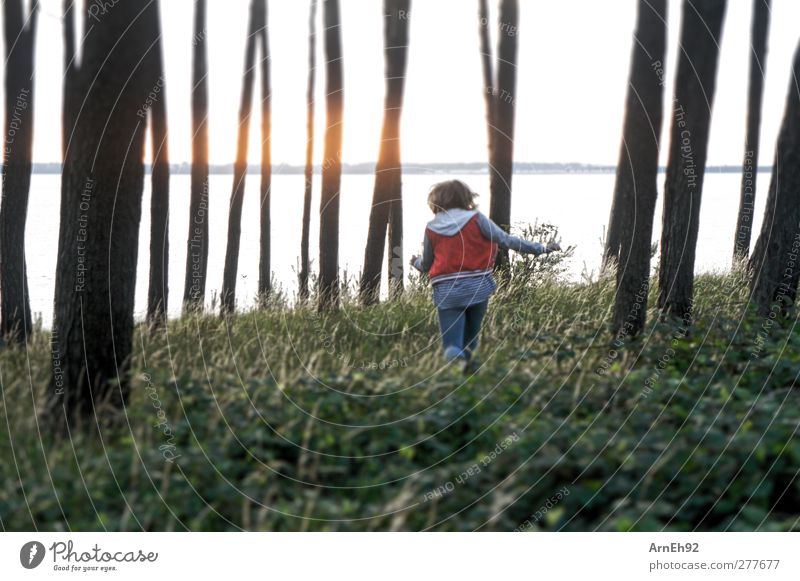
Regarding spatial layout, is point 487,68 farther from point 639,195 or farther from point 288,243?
point 288,243

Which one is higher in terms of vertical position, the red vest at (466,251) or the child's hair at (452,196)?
the child's hair at (452,196)

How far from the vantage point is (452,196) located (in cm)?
850

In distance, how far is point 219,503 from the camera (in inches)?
202

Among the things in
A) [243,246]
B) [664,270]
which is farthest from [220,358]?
[243,246]

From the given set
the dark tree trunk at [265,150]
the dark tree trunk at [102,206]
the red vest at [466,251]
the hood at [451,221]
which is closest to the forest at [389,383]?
the dark tree trunk at [102,206]

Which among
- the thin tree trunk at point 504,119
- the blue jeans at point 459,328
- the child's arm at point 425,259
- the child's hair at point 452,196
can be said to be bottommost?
the blue jeans at point 459,328

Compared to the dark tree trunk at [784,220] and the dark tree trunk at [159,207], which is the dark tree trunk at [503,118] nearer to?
the dark tree trunk at [784,220]

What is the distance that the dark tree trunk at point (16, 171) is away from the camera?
10828 mm

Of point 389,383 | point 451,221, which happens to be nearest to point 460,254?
point 451,221

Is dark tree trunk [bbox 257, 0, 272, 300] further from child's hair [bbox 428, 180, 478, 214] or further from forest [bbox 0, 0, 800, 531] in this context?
child's hair [bbox 428, 180, 478, 214]

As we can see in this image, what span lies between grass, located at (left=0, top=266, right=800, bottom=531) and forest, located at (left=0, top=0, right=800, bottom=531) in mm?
20

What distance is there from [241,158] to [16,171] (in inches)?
254

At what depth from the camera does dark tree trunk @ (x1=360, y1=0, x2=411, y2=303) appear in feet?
44.3

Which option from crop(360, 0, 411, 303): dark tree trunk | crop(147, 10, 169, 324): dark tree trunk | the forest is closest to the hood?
the forest
